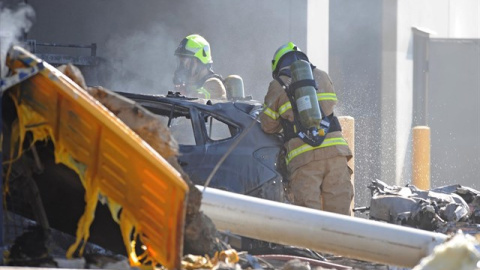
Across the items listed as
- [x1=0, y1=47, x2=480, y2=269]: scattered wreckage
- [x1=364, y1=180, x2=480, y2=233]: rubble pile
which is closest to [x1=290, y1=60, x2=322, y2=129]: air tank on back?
[x1=364, y1=180, x2=480, y2=233]: rubble pile

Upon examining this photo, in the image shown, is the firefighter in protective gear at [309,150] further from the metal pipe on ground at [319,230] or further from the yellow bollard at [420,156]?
the yellow bollard at [420,156]

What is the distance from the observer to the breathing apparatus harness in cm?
794

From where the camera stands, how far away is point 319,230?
567 cm

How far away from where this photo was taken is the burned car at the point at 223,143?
777 cm

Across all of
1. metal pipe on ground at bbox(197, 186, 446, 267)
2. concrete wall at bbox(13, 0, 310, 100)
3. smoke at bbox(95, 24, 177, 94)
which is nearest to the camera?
metal pipe on ground at bbox(197, 186, 446, 267)

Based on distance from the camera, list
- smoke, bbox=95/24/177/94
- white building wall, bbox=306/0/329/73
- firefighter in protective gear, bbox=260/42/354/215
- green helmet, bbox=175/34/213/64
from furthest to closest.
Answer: smoke, bbox=95/24/177/94, white building wall, bbox=306/0/329/73, green helmet, bbox=175/34/213/64, firefighter in protective gear, bbox=260/42/354/215

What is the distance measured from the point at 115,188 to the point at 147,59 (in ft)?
35.7

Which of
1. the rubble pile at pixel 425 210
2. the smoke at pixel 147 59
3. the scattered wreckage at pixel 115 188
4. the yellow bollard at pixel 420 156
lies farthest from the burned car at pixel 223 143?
the smoke at pixel 147 59

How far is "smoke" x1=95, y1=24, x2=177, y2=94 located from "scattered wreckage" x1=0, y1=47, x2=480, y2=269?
31.7 feet

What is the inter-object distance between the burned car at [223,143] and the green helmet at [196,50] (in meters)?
2.97

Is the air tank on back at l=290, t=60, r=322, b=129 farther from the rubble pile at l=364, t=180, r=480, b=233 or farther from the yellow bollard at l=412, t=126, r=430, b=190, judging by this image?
the yellow bollard at l=412, t=126, r=430, b=190

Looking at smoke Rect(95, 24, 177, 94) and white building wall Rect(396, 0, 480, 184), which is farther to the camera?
white building wall Rect(396, 0, 480, 184)

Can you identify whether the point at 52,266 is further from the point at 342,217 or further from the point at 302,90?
the point at 302,90

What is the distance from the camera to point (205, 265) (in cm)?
509
